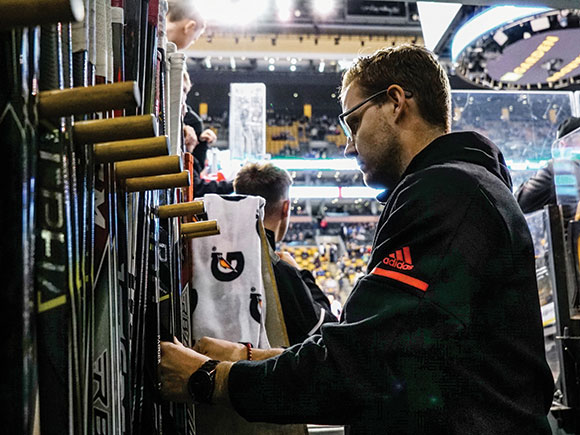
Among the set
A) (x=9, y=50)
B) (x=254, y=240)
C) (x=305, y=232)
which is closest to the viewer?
(x=9, y=50)

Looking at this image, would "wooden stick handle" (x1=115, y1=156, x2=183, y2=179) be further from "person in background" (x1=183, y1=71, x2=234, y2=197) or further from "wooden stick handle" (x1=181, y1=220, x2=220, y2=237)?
"person in background" (x1=183, y1=71, x2=234, y2=197)

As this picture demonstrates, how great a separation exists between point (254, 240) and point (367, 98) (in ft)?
1.60

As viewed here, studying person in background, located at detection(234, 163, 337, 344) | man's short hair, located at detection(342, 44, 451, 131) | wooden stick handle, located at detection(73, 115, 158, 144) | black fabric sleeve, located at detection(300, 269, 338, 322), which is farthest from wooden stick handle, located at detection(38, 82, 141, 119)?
black fabric sleeve, located at detection(300, 269, 338, 322)

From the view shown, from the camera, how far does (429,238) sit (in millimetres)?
1153

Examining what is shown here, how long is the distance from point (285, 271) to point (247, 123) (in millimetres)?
2306

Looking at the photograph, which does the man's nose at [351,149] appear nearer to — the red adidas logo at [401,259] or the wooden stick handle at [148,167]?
the red adidas logo at [401,259]

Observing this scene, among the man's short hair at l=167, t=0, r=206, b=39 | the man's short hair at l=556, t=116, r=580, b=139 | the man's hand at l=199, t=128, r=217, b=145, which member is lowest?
the man's hand at l=199, t=128, r=217, b=145

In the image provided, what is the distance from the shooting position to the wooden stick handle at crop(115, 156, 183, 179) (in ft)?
2.82

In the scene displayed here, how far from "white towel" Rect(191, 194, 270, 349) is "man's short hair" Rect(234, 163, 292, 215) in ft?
2.07

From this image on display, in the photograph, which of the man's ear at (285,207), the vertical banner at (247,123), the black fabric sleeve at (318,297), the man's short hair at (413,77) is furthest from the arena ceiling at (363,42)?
the man's short hair at (413,77)

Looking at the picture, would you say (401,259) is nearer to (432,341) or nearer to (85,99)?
(432,341)

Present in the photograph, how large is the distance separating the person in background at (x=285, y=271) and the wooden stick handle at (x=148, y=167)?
104 cm

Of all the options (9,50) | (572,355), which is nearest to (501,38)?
(572,355)

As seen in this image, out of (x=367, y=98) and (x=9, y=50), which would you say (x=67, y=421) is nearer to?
(x=9, y=50)
